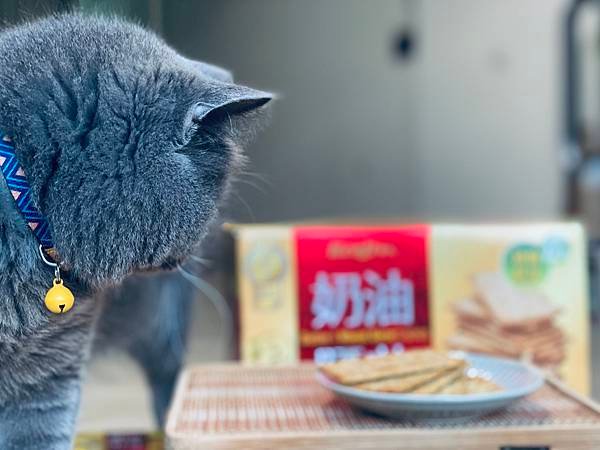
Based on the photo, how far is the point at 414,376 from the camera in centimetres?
116

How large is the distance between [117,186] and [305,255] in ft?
2.47

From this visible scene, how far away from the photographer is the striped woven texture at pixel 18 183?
90cm

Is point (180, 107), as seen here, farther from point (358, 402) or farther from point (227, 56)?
point (227, 56)

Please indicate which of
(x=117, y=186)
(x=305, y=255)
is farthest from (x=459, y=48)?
(x=117, y=186)

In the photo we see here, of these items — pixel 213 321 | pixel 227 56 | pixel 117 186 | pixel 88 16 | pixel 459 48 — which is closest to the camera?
pixel 117 186

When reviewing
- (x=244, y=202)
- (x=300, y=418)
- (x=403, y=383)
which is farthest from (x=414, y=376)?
(x=244, y=202)

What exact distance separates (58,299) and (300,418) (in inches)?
17.5

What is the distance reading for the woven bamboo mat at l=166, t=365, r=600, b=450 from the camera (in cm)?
106

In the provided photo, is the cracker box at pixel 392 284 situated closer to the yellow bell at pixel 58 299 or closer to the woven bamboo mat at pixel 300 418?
the woven bamboo mat at pixel 300 418

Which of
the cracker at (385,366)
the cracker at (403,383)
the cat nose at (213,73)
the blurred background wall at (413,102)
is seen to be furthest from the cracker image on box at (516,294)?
the blurred background wall at (413,102)

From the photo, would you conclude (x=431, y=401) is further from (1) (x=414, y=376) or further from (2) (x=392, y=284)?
(2) (x=392, y=284)

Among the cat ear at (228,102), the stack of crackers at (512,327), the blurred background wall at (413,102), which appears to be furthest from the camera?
the blurred background wall at (413,102)

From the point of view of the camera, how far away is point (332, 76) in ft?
15.5

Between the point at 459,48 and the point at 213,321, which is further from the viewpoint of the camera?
the point at 459,48
